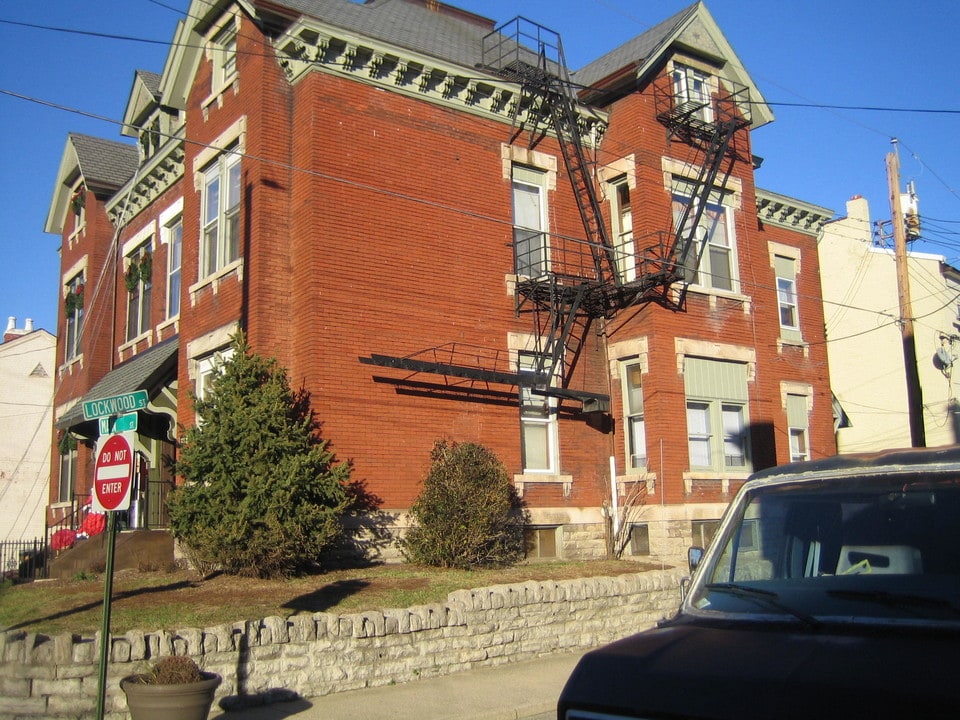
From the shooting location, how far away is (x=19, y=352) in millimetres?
35344

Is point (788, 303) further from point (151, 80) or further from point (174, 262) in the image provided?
point (151, 80)

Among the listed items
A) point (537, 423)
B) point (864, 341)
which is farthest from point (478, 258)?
point (864, 341)

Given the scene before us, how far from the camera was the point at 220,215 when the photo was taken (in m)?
18.0

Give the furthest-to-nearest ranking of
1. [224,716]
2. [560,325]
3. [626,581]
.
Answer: [560,325], [626,581], [224,716]

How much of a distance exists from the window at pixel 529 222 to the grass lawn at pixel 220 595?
19.8 ft

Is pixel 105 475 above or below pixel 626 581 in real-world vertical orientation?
above

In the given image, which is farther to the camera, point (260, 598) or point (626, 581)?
point (626, 581)

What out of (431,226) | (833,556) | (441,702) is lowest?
(441,702)

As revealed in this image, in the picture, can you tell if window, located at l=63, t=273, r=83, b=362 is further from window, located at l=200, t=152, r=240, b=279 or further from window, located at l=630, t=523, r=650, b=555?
window, located at l=630, t=523, r=650, b=555

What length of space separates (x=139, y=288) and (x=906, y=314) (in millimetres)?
17599

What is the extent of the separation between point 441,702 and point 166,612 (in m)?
3.45

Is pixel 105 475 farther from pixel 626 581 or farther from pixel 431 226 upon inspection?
pixel 431 226

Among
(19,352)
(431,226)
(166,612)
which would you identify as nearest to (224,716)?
(166,612)

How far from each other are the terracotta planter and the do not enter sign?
5.02 feet
